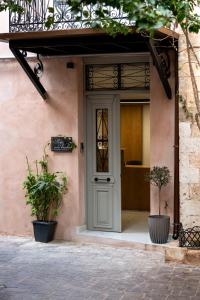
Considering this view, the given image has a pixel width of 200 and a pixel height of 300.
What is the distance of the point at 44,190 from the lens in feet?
35.6

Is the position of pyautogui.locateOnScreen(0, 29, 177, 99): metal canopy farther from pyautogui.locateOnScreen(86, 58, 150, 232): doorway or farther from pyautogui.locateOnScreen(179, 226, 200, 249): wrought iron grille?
pyautogui.locateOnScreen(179, 226, 200, 249): wrought iron grille

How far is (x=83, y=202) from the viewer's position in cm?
1125

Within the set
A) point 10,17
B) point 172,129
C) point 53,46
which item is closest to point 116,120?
point 172,129

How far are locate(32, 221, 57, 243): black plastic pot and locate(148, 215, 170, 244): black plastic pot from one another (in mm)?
2030

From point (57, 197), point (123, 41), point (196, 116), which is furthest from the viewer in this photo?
point (57, 197)

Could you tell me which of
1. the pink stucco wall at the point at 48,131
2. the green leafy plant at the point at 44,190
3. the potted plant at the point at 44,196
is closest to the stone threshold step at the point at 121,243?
the pink stucco wall at the point at 48,131

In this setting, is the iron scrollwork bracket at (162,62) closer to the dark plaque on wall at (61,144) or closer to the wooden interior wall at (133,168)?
the dark plaque on wall at (61,144)

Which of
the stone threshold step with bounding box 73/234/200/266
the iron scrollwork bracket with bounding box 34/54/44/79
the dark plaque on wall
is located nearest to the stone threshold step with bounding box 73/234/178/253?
the stone threshold step with bounding box 73/234/200/266

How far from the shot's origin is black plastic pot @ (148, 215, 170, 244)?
9898 millimetres

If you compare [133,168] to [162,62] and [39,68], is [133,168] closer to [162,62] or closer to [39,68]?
[39,68]

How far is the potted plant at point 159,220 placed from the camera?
991 cm

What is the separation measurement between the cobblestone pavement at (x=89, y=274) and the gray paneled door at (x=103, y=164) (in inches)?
34.7

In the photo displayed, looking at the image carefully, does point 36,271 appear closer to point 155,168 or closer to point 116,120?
point 155,168

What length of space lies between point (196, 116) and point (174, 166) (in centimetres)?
159
